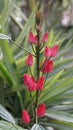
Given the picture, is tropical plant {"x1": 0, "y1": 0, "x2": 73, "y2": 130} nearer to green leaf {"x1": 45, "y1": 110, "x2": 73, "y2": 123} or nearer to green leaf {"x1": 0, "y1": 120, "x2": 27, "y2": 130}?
green leaf {"x1": 45, "y1": 110, "x2": 73, "y2": 123}

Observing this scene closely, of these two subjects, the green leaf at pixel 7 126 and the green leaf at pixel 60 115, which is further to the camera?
the green leaf at pixel 60 115

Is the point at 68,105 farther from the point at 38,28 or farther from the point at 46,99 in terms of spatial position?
the point at 38,28

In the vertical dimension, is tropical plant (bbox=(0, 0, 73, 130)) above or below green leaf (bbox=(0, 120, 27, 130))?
below

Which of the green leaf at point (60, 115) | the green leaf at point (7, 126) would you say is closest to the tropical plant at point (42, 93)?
the green leaf at point (60, 115)

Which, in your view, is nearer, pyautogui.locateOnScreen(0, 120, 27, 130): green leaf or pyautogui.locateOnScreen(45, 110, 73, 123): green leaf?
pyautogui.locateOnScreen(0, 120, 27, 130): green leaf

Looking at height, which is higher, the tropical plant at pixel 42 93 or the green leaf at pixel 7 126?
the green leaf at pixel 7 126

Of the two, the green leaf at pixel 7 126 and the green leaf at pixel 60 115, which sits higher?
the green leaf at pixel 7 126

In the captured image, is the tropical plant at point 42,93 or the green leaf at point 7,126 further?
the tropical plant at point 42,93

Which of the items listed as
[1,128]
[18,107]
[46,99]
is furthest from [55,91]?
[1,128]

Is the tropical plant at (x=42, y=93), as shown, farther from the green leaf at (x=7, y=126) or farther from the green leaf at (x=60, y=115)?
the green leaf at (x=7, y=126)

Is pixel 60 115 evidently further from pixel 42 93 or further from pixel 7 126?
pixel 7 126

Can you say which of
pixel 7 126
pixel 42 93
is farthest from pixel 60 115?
pixel 7 126

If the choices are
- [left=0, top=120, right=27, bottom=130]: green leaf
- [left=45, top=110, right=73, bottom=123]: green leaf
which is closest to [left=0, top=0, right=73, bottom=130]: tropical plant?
[left=45, top=110, right=73, bottom=123]: green leaf
